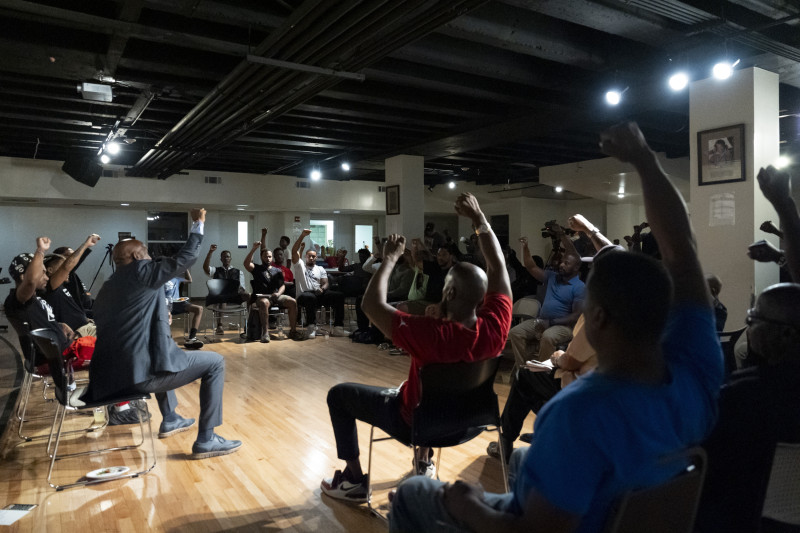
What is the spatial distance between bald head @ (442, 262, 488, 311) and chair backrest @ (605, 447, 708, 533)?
1.38m

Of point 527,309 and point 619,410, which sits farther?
point 527,309

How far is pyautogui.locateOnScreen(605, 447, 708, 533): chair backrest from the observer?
1.07 metres

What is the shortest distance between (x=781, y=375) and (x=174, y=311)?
7.87 metres

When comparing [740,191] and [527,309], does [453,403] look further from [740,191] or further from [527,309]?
[740,191]

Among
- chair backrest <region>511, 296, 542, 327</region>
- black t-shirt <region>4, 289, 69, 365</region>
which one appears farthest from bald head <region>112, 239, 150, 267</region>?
chair backrest <region>511, 296, 542, 327</region>

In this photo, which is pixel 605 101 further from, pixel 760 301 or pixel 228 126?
pixel 760 301

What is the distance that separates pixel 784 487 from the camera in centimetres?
149

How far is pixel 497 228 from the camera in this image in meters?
16.0

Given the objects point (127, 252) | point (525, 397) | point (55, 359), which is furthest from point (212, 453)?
point (525, 397)

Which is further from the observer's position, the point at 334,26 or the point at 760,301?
the point at 334,26

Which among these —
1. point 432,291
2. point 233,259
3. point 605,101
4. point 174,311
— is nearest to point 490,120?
point 605,101

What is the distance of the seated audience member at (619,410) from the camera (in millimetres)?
1052

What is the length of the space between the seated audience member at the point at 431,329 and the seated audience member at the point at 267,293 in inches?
224

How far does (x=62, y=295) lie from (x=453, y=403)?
3936mm
